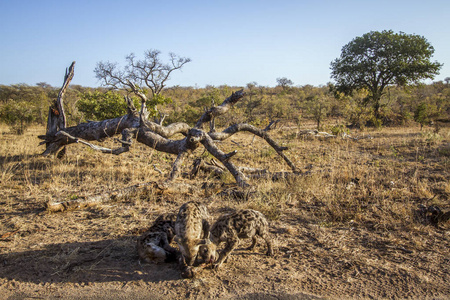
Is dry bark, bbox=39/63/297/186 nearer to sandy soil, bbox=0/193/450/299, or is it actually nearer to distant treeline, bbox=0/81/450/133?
distant treeline, bbox=0/81/450/133

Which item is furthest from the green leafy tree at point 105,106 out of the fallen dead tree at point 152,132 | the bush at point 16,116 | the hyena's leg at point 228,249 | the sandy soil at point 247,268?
the hyena's leg at point 228,249

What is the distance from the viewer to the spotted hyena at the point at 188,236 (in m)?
3.25

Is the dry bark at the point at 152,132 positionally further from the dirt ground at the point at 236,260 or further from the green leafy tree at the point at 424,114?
the green leafy tree at the point at 424,114

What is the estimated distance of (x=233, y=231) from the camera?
3.57m

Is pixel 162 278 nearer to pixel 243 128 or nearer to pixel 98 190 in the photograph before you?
pixel 98 190

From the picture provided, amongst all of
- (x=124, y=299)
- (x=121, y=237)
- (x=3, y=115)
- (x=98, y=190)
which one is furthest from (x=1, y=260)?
(x=3, y=115)

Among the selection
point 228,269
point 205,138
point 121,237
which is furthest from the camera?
point 205,138

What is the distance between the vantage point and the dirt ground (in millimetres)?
3096

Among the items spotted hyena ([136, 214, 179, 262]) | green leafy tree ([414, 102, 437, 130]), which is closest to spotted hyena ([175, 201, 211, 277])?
spotted hyena ([136, 214, 179, 262])

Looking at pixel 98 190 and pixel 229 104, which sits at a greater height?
pixel 229 104

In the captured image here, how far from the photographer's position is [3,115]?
1425 cm

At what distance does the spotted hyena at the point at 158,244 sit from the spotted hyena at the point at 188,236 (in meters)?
0.31

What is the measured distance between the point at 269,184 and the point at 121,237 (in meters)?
3.25

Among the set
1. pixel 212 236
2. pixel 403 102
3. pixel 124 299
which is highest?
pixel 403 102
